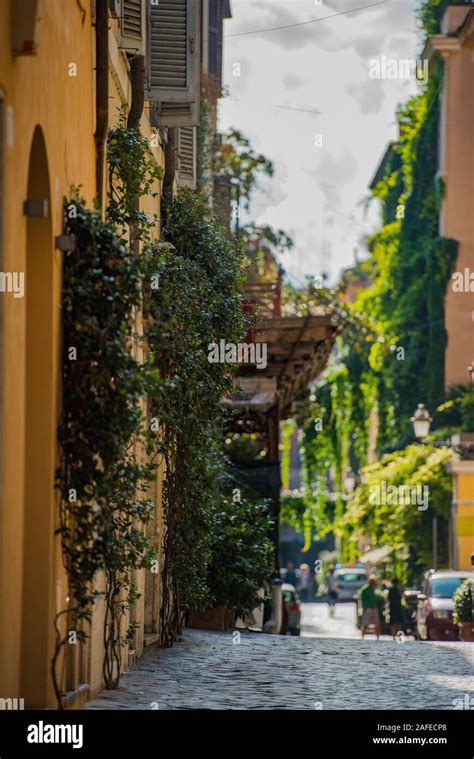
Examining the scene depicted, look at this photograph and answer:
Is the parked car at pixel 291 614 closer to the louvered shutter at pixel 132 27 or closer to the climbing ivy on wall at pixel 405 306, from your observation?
the climbing ivy on wall at pixel 405 306

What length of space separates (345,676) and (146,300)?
5633 millimetres

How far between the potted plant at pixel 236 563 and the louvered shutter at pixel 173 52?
242 inches

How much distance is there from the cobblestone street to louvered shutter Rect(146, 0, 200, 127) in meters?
6.40

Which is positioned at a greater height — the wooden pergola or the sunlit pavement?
the wooden pergola

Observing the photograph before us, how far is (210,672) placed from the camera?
595 inches

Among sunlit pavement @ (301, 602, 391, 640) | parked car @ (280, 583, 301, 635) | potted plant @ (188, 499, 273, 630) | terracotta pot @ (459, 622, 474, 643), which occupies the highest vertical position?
potted plant @ (188, 499, 273, 630)

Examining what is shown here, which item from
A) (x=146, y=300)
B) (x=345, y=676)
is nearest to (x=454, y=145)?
(x=345, y=676)

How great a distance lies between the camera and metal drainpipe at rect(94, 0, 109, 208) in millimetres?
13086

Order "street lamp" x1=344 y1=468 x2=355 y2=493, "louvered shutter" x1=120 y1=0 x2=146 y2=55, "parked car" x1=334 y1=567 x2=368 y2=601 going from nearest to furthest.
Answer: "louvered shutter" x1=120 y1=0 x2=146 y2=55, "street lamp" x1=344 y1=468 x2=355 y2=493, "parked car" x1=334 y1=567 x2=368 y2=601

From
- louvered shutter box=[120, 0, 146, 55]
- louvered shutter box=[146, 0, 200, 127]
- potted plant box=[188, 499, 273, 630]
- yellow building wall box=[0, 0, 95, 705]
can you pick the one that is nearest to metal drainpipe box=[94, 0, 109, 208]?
yellow building wall box=[0, 0, 95, 705]

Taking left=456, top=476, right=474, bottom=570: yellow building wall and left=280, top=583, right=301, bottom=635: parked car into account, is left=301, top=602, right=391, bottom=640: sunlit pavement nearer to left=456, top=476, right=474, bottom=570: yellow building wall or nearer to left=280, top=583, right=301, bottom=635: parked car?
left=280, top=583, right=301, bottom=635: parked car

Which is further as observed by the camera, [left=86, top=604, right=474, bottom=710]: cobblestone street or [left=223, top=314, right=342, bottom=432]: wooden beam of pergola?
[left=223, top=314, right=342, bottom=432]: wooden beam of pergola

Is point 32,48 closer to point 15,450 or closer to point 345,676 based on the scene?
point 15,450

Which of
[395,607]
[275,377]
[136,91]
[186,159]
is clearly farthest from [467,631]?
[136,91]
